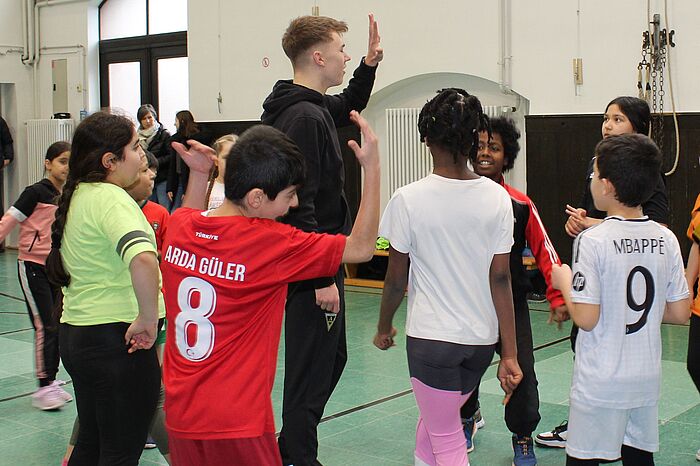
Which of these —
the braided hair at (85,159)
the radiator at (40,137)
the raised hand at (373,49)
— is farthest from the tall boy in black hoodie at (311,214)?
the radiator at (40,137)

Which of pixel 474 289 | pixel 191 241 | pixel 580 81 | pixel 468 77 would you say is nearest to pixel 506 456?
pixel 474 289

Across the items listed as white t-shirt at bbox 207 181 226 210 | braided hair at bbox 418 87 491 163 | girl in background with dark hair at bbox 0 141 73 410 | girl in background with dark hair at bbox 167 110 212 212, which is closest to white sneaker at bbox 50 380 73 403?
girl in background with dark hair at bbox 0 141 73 410

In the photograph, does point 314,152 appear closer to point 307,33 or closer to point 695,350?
point 307,33

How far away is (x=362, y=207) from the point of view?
2.41m

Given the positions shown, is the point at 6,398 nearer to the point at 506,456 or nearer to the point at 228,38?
the point at 506,456

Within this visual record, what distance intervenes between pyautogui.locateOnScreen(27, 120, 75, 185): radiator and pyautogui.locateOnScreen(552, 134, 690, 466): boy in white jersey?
10.2 m

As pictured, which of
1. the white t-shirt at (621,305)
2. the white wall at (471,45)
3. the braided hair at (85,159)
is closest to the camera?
the white t-shirt at (621,305)

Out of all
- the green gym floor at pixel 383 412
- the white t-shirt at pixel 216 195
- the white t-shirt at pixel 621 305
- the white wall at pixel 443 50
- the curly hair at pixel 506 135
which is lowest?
Result: the green gym floor at pixel 383 412

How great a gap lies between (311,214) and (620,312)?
1.03 meters

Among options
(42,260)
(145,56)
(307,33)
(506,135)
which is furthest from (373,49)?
(145,56)

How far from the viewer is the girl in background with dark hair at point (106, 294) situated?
2.72 metres

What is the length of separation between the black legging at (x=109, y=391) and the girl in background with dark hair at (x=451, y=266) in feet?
2.77

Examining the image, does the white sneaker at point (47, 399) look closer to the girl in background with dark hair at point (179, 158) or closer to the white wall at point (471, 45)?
the white wall at point (471, 45)

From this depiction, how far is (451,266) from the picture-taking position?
2.79m
